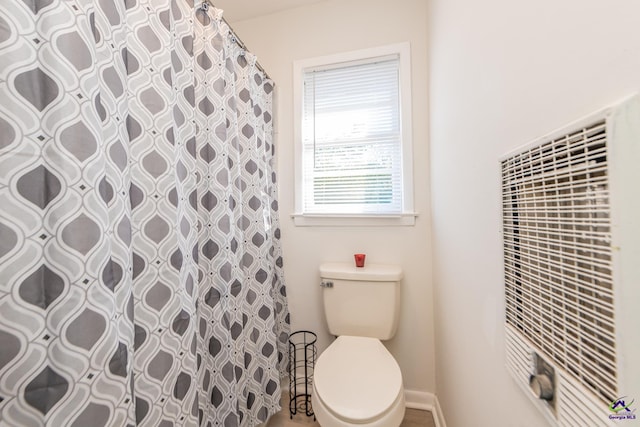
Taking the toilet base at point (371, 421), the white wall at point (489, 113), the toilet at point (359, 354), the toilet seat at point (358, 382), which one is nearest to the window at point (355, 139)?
the white wall at point (489, 113)

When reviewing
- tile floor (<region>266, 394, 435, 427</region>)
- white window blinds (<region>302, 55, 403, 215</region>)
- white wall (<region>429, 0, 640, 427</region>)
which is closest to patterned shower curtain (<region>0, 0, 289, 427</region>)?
tile floor (<region>266, 394, 435, 427</region>)

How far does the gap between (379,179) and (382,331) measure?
0.88 m

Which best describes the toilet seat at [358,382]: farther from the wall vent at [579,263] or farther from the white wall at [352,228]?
the wall vent at [579,263]

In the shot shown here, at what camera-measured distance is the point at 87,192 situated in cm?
53

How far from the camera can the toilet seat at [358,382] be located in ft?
2.85

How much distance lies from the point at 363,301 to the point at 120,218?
1.15m

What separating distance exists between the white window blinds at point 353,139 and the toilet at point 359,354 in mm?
427

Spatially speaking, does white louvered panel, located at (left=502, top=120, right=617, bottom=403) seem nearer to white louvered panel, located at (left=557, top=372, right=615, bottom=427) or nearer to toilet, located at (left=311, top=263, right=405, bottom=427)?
white louvered panel, located at (left=557, top=372, right=615, bottom=427)

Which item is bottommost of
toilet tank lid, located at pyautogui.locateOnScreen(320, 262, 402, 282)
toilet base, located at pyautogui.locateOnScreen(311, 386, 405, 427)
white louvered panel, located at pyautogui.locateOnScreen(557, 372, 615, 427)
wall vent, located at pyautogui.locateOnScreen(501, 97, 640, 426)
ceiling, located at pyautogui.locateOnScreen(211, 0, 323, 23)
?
toilet base, located at pyautogui.locateOnScreen(311, 386, 405, 427)

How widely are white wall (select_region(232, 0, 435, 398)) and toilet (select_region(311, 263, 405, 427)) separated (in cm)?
14

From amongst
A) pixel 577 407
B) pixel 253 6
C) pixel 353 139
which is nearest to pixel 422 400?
pixel 577 407

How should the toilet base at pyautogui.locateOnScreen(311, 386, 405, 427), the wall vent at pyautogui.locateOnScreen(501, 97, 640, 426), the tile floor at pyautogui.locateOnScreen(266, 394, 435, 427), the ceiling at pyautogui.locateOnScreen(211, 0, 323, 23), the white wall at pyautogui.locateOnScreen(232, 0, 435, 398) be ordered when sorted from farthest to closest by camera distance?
1. the ceiling at pyautogui.locateOnScreen(211, 0, 323, 23)
2. the white wall at pyautogui.locateOnScreen(232, 0, 435, 398)
3. the tile floor at pyautogui.locateOnScreen(266, 394, 435, 427)
4. the toilet base at pyautogui.locateOnScreen(311, 386, 405, 427)
5. the wall vent at pyautogui.locateOnScreen(501, 97, 640, 426)

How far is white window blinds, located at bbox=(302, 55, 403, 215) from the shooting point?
5.10 feet

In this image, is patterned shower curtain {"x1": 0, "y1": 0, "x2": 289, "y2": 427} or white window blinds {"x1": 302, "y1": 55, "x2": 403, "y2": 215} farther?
white window blinds {"x1": 302, "y1": 55, "x2": 403, "y2": 215}
